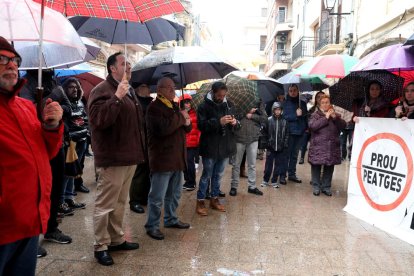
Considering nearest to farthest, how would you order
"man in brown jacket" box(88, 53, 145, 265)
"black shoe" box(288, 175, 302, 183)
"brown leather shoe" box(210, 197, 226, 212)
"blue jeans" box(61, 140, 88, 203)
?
"man in brown jacket" box(88, 53, 145, 265)
"blue jeans" box(61, 140, 88, 203)
"brown leather shoe" box(210, 197, 226, 212)
"black shoe" box(288, 175, 302, 183)

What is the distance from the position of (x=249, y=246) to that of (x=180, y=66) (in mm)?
2768

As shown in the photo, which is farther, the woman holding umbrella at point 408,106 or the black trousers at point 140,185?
the black trousers at point 140,185

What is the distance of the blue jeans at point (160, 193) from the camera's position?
4238 millimetres

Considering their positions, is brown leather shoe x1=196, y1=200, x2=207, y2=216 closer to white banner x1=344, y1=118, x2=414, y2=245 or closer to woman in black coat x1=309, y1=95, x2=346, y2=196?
white banner x1=344, y1=118, x2=414, y2=245

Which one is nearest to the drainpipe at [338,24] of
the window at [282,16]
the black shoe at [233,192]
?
the black shoe at [233,192]

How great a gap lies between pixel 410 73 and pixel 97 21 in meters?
4.67

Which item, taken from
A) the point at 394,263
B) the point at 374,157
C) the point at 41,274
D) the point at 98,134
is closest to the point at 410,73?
the point at 374,157

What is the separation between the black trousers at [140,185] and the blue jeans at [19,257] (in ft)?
10.6

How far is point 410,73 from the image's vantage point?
5.81m

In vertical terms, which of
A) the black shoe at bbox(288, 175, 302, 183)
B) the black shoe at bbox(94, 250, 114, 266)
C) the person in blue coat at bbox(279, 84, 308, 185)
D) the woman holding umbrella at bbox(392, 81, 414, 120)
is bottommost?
the black shoe at bbox(288, 175, 302, 183)

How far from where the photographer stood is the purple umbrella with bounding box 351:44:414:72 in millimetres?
4352

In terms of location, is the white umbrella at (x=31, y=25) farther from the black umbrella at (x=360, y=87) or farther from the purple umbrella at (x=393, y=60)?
the black umbrella at (x=360, y=87)

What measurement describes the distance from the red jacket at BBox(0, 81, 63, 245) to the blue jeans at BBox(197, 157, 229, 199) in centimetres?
305

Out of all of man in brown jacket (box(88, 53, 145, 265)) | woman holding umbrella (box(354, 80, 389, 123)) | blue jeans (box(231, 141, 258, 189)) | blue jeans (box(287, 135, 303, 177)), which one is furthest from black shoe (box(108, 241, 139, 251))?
blue jeans (box(287, 135, 303, 177))
